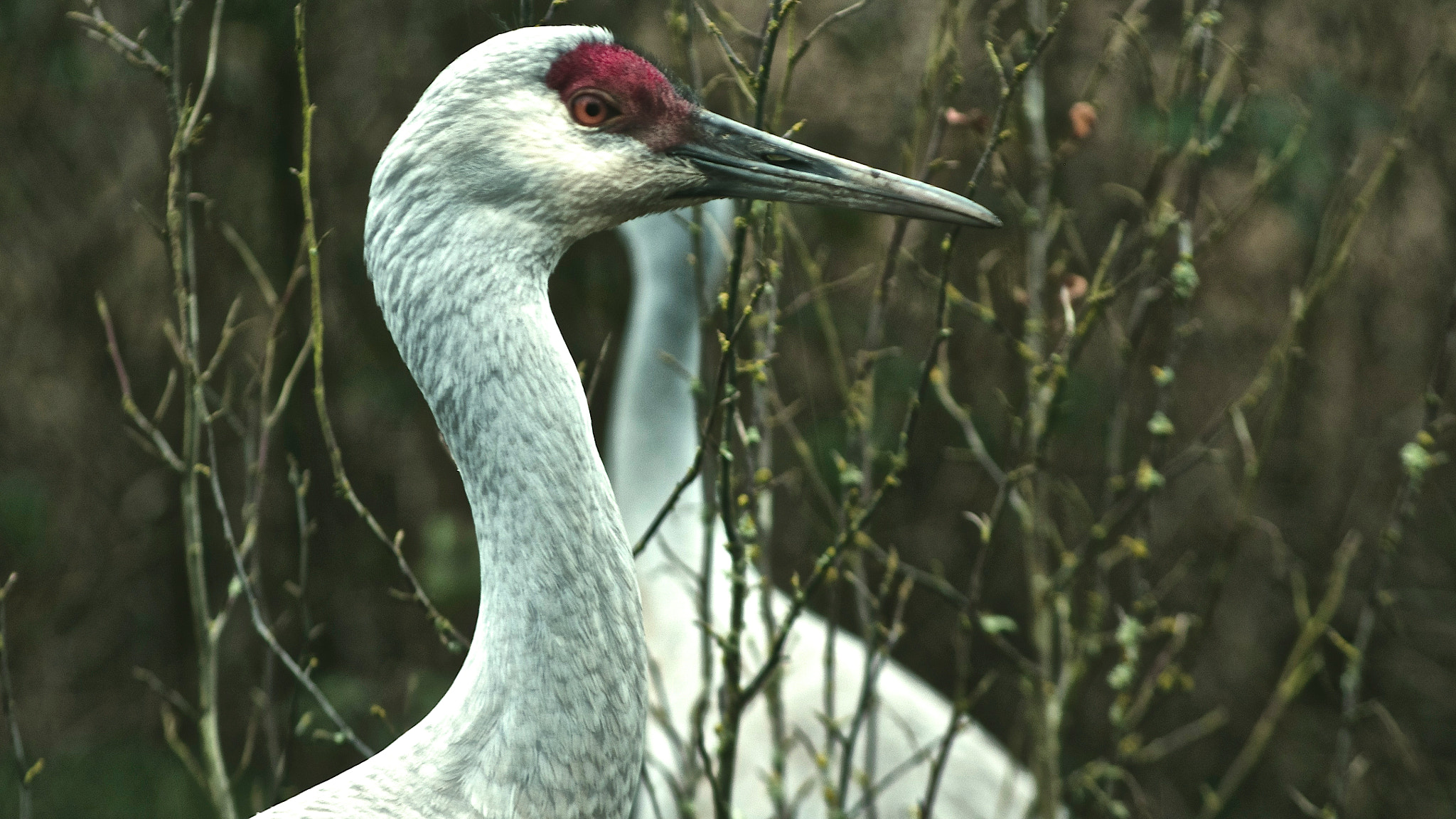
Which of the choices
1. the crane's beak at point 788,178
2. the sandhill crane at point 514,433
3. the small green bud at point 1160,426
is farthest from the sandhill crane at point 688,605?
the sandhill crane at point 514,433

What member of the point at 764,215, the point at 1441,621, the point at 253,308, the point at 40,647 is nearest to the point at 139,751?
the point at 40,647

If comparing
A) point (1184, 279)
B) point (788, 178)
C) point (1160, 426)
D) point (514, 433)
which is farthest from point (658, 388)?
point (514, 433)

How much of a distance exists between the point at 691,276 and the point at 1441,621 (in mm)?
3376

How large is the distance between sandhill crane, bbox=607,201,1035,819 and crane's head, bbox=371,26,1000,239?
58.2 inches

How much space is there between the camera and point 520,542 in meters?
1.45

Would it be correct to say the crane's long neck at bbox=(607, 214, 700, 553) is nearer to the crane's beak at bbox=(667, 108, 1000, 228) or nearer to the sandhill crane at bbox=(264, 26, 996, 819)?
the crane's beak at bbox=(667, 108, 1000, 228)

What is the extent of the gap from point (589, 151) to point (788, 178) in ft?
0.79

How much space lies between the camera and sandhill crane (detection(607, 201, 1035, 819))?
307 cm

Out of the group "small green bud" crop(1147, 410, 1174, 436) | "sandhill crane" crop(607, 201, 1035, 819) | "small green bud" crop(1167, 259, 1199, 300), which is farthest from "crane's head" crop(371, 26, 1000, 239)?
"sandhill crane" crop(607, 201, 1035, 819)

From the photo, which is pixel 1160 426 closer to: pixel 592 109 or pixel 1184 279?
pixel 1184 279

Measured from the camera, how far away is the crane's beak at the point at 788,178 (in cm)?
162

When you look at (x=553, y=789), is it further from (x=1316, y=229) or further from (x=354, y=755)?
(x=354, y=755)

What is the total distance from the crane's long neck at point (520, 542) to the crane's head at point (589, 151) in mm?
57

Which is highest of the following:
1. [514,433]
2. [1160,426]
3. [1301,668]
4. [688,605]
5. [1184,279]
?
[1184,279]
